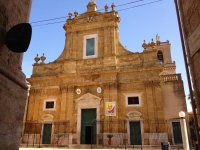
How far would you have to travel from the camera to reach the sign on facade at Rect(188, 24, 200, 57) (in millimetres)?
4811

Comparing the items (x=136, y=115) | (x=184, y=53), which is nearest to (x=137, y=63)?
(x=136, y=115)

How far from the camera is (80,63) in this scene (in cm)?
2088

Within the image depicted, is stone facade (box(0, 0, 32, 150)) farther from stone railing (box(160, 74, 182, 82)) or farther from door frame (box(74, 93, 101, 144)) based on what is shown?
stone railing (box(160, 74, 182, 82))

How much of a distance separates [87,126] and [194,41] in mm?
15298

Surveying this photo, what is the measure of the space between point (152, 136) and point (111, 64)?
26.3 ft

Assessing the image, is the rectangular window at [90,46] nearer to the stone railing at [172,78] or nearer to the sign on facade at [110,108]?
the sign on facade at [110,108]

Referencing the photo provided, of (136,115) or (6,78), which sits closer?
(6,78)

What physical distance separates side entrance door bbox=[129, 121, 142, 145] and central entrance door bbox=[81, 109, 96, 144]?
11.6 ft

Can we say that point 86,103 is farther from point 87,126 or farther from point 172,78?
point 172,78

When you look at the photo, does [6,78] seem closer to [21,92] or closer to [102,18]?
[21,92]

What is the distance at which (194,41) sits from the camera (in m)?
5.04

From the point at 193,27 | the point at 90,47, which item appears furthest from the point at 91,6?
the point at 193,27

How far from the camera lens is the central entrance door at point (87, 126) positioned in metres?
18.0

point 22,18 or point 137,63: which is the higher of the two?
point 137,63
